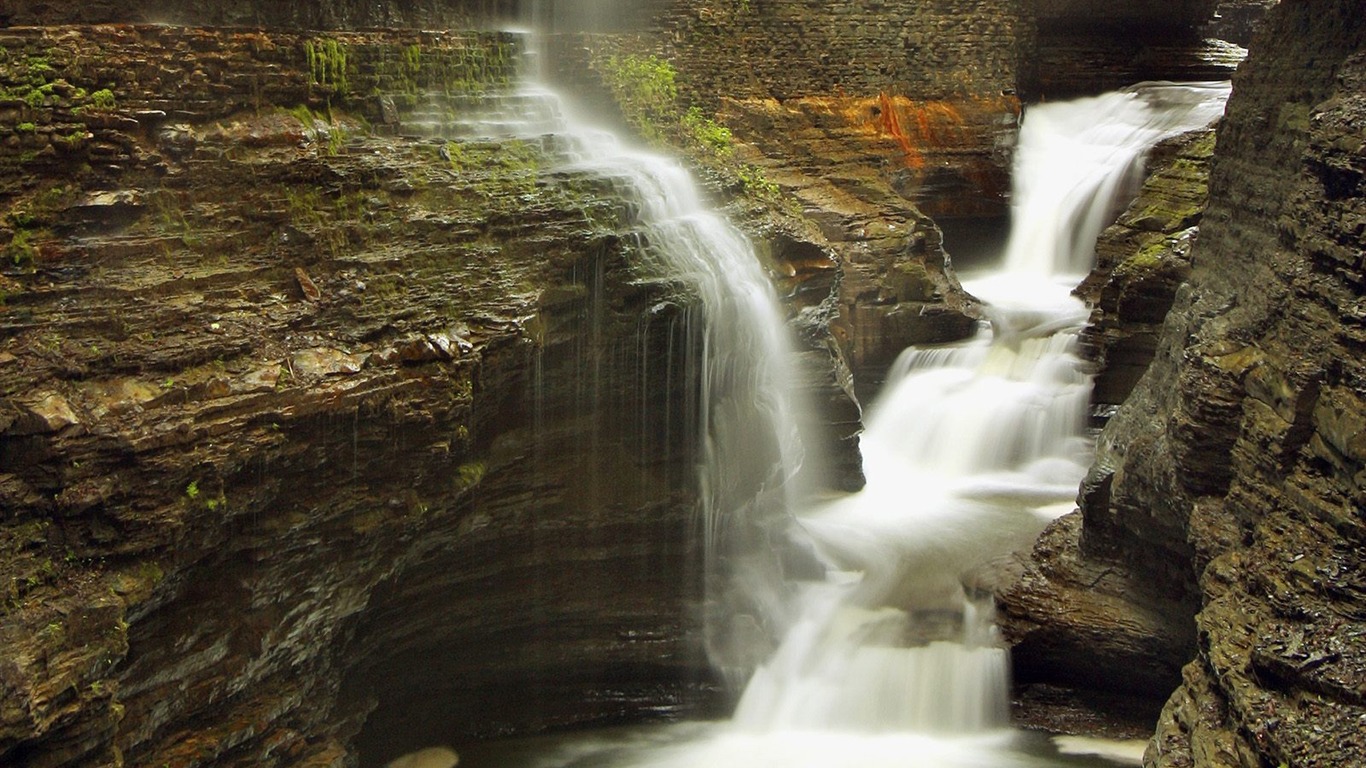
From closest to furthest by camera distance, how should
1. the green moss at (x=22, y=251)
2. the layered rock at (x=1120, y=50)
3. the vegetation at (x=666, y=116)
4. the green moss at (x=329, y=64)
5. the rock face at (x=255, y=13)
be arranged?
the green moss at (x=22, y=251)
the rock face at (x=255, y=13)
the green moss at (x=329, y=64)
the vegetation at (x=666, y=116)
the layered rock at (x=1120, y=50)

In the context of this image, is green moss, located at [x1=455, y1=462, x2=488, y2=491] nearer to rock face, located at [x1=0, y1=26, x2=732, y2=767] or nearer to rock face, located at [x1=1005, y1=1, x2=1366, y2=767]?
rock face, located at [x1=0, y1=26, x2=732, y2=767]

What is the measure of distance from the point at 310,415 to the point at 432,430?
80 cm

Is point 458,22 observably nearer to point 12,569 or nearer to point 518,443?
point 518,443

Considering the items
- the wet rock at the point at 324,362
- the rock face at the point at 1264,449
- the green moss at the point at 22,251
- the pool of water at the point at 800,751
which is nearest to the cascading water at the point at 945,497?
the pool of water at the point at 800,751

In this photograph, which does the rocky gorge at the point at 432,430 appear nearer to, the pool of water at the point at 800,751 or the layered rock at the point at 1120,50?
the pool of water at the point at 800,751

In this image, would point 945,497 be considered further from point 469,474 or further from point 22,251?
point 22,251

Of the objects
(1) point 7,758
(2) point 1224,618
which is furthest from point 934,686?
(1) point 7,758

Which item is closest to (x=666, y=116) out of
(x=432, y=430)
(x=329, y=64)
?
(x=329, y=64)

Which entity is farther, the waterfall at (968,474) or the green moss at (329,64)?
the waterfall at (968,474)

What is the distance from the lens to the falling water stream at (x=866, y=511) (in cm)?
834

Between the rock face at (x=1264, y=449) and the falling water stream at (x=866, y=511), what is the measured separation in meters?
1.04

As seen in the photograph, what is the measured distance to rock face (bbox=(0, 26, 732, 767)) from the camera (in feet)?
19.6

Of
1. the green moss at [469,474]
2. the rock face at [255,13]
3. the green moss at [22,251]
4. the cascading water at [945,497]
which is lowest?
the cascading water at [945,497]

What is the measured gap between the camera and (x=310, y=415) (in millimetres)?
6617
